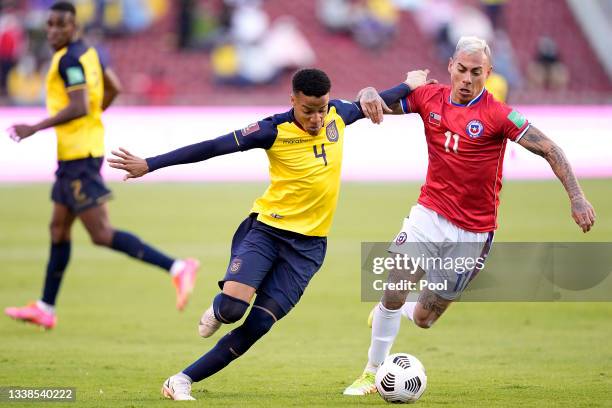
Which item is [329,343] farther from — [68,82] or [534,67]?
[534,67]

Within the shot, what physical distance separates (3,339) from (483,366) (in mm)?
4368

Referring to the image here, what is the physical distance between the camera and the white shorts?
757 cm

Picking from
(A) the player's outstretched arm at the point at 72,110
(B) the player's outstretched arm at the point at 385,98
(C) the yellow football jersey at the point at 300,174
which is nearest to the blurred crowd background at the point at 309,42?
(A) the player's outstretched arm at the point at 72,110

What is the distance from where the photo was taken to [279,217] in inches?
285

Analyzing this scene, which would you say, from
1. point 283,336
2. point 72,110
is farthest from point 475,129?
point 72,110

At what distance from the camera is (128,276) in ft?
45.1

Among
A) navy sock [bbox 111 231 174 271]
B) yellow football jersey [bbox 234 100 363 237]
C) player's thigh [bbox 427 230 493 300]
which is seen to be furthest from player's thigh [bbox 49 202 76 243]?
player's thigh [bbox 427 230 493 300]

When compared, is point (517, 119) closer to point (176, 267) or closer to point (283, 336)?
point (283, 336)

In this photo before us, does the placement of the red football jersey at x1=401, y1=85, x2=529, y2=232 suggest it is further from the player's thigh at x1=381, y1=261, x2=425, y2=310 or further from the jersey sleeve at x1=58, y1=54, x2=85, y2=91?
the jersey sleeve at x1=58, y1=54, x2=85, y2=91

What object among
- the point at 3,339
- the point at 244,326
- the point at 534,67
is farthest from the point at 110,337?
the point at 534,67

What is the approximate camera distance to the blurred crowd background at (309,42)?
28.6m

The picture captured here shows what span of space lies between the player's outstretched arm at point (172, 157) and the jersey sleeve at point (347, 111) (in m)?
0.84

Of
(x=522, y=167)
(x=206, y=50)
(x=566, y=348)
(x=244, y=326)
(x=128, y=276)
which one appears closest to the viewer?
(x=244, y=326)

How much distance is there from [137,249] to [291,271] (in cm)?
361
